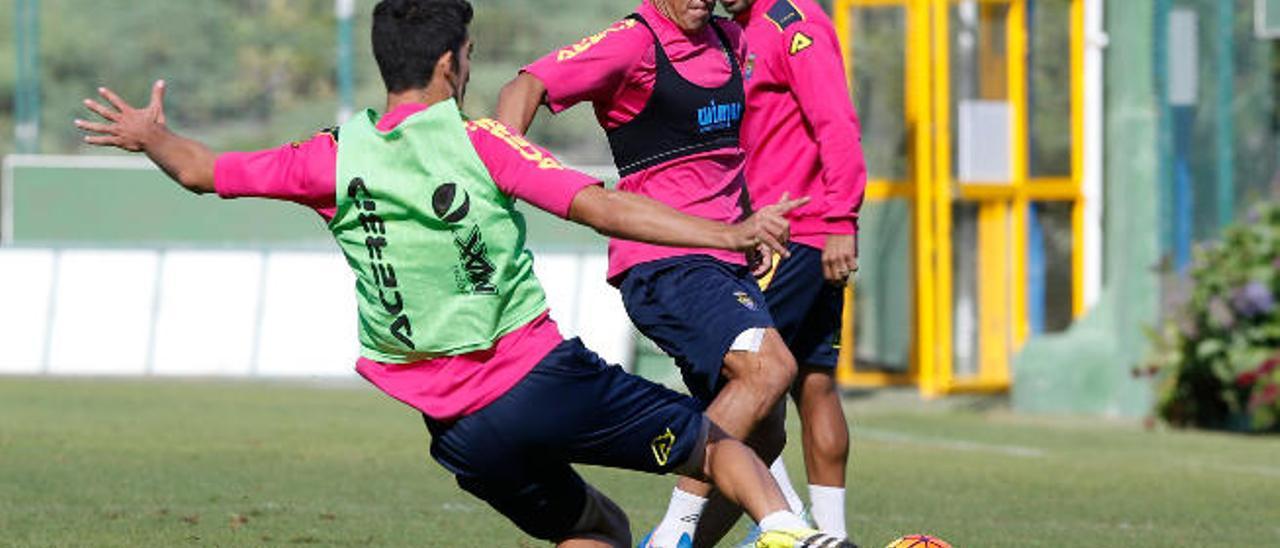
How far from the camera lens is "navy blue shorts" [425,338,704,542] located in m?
6.75

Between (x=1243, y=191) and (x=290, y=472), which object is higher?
(x=1243, y=191)

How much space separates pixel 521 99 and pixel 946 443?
8.24m

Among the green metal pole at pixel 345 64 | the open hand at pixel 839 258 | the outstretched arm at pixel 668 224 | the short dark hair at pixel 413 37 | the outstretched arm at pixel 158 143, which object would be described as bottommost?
the outstretched arm at pixel 668 224

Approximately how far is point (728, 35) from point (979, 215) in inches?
457

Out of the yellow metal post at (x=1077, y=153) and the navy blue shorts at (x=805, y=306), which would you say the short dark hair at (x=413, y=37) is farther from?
the yellow metal post at (x=1077, y=153)

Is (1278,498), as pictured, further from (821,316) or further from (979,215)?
(979,215)

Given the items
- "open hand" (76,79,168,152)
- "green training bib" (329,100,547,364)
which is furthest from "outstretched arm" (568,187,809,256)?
"open hand" (76,79,168,152)

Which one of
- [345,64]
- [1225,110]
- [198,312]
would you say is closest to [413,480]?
[1225,110]

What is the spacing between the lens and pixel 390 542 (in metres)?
9.71

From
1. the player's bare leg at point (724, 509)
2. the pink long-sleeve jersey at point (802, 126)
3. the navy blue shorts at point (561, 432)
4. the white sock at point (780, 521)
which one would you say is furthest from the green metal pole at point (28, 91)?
the white sock at point (780, 521)

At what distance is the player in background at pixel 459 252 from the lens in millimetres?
6621

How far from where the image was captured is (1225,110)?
19.1 metres

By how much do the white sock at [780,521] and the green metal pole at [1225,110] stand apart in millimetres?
12655

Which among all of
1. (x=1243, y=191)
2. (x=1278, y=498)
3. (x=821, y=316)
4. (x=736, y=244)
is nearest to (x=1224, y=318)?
(x=1243, y=191)
